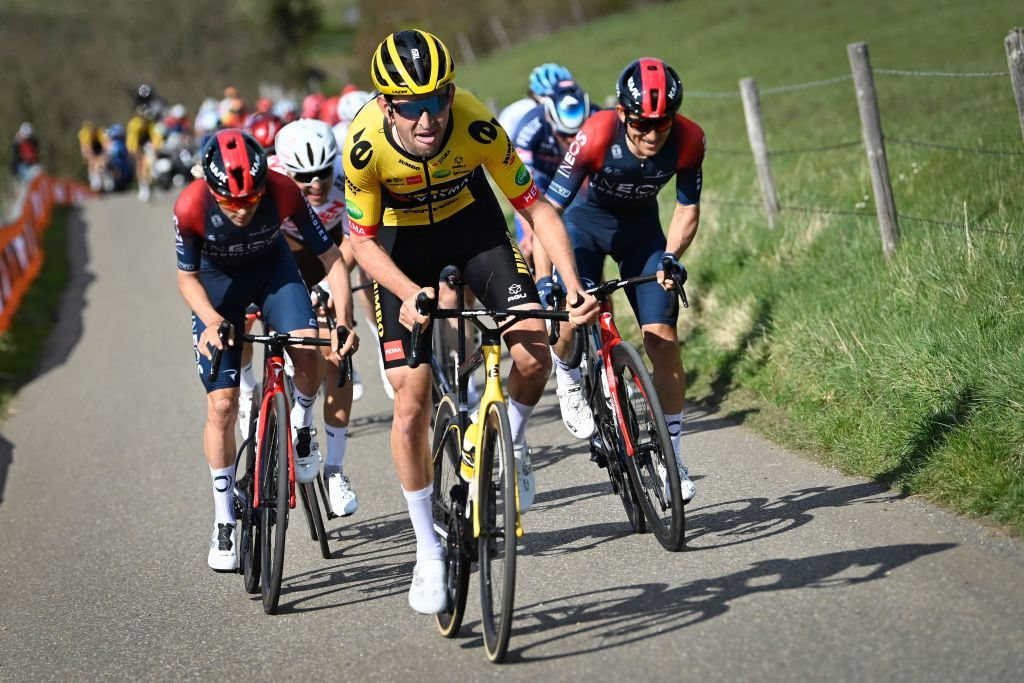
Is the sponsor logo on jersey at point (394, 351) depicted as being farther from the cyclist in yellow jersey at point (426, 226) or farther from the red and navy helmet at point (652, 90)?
the red and navy helmet at point (652, 90)

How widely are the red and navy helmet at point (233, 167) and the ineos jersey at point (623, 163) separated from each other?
1.58 metres

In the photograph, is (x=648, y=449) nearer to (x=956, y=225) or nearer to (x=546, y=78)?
(x=956, y=225)

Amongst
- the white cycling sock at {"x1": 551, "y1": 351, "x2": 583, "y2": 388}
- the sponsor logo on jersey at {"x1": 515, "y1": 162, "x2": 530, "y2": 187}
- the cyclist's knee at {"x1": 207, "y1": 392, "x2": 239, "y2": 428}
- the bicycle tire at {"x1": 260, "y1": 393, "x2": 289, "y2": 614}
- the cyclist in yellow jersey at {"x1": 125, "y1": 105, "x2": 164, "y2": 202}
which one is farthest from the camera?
the cyclist in yellow jersey at {"x1": 125, "y1": 105, "x2": 164, "y2": 202}

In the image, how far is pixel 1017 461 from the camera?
17.9 feet

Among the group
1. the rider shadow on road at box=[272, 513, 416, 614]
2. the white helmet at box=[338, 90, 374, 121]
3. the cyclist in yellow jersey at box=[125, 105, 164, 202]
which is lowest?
the rider shadow on road at box=[272, 513, 416, 614]

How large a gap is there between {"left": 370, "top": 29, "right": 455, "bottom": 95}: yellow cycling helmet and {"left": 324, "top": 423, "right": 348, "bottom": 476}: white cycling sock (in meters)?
2.73

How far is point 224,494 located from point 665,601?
249 centimetres

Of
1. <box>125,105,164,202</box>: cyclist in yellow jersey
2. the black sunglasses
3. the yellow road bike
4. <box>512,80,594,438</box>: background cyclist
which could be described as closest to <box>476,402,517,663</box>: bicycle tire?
the yellow road bike

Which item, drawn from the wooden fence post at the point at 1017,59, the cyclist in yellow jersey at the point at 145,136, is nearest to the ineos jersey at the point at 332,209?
the wooden fence post at the point at 1017,59

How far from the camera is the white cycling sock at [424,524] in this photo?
5.02 metres

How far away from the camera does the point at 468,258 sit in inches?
218

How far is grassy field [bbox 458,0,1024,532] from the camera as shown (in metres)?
6.04

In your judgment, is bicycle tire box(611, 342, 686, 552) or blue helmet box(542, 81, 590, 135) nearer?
bicycle tire box(611, 342, 686, 552)

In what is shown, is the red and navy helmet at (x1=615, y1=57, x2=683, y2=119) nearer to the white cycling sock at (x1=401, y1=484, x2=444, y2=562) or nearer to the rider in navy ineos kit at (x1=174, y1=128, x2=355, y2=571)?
the rider in navy ineos kit at (x1=174, y1=128, x2=355, y2=571)
